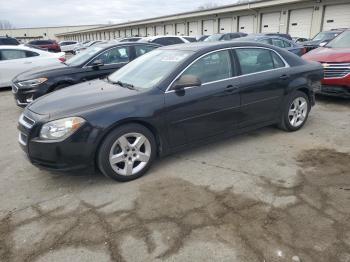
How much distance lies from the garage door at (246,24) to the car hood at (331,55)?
23.9 meters

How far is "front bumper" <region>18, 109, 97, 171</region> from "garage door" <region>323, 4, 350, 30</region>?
23.5 m

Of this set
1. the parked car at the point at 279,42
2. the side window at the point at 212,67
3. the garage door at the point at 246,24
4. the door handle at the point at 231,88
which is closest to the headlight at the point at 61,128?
the side window at the point at 212,67

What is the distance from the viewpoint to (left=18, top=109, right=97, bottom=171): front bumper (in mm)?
3406

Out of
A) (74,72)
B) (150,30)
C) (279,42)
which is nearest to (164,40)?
(279,42)

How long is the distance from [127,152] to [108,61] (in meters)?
4.43

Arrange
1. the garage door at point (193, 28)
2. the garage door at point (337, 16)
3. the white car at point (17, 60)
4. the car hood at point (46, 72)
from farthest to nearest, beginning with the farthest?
the garage door at point (193, 28), the garage door at point (337, 16), the white car at point (17, 60), the car hood at point (46, 72)

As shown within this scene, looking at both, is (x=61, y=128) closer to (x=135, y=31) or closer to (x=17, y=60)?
(x=17, y=60)

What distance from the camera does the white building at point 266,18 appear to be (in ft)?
75.4

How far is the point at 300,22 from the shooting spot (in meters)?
25.4

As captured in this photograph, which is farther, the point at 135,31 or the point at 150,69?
the point at 135,31

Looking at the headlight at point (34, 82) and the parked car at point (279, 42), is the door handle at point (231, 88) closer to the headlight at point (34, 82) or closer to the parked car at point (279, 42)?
the headlight at point (34, 82)

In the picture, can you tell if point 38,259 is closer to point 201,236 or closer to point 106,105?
point 201,236

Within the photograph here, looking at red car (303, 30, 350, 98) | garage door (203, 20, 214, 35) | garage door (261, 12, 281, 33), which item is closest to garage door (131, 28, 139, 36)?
garage door (203, 20, 214, 35)

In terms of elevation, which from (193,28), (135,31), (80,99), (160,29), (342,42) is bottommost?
(80,99)
